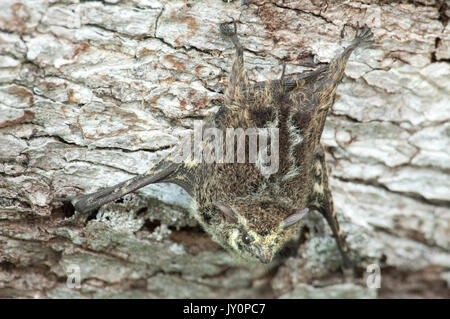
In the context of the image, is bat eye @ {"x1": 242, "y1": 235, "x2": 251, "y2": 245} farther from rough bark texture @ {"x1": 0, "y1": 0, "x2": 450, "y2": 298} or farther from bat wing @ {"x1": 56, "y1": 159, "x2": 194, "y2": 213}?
rough bark texture @ {"x1": 0, "y1": 0, "x2": 450, "y2": 298}

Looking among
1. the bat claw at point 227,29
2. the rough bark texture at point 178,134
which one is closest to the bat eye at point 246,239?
the rough bark texture at point 178,134

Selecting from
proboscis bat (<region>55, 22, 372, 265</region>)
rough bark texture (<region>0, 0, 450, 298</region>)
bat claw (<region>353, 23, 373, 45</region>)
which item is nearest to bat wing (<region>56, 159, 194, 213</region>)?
proboscis bat (<region>55, 22, 372, 265</region>)

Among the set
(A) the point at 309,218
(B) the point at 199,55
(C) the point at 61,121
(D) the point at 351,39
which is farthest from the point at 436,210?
(C) the point at 61,121

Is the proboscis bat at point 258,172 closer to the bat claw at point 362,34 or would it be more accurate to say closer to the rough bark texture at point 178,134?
the bat claw at point 362,34

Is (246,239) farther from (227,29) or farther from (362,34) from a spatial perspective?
(362,34)

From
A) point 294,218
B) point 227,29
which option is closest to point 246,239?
point 294,218

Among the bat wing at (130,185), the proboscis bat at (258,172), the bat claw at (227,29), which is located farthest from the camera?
the bat wing at (130,185)
